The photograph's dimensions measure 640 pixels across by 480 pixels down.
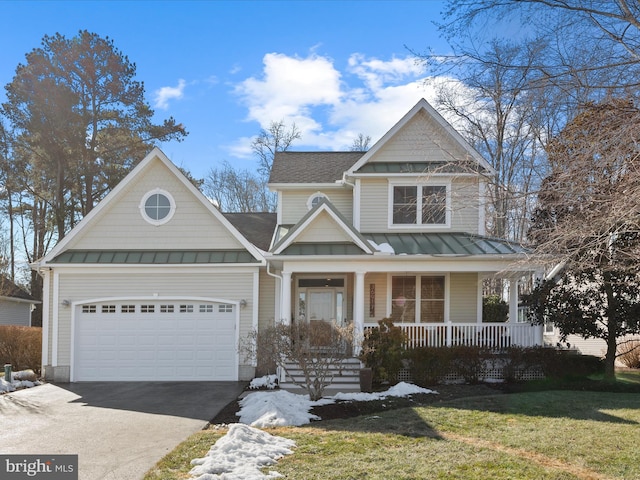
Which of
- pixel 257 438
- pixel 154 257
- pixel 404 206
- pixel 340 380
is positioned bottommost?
pixel 340 380

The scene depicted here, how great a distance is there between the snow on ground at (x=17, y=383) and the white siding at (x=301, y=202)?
28.1 feet

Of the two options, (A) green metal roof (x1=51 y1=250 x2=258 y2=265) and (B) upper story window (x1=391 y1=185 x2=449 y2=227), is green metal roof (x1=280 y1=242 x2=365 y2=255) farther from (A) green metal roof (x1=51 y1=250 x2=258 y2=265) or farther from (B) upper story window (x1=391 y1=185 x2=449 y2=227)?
(B) upper story window (x1=391 y1=185 x2=449 y2=227)

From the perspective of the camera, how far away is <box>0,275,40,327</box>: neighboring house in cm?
2450

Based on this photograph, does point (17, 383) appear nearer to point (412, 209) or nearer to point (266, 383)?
point (266, 383)

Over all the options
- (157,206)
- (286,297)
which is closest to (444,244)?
(286,297)

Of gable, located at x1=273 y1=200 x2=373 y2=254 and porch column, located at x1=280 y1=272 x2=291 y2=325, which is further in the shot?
gable, located at x1=273 y1=200 x2=373 y2=254

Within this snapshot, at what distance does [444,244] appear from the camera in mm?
13875

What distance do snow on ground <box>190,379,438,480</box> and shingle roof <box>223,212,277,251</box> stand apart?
20.7ft

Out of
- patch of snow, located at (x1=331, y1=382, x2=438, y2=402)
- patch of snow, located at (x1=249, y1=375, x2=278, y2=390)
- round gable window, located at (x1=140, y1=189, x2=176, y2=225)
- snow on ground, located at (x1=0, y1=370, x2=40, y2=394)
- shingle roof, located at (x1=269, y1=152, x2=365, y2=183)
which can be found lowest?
snow on ground, located at (x1=0, y1=370, x2=40, y2=394)

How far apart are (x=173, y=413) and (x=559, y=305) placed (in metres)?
9.59

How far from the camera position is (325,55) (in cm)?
1176

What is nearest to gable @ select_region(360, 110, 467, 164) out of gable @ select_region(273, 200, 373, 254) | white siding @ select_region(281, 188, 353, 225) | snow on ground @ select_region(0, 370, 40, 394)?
white siding @ select_region(281, 188, 353, 225)

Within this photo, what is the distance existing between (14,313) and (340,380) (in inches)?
840

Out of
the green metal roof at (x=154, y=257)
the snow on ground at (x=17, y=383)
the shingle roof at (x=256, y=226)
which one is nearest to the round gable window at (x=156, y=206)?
the green metal roof at (x=154, y=257)
